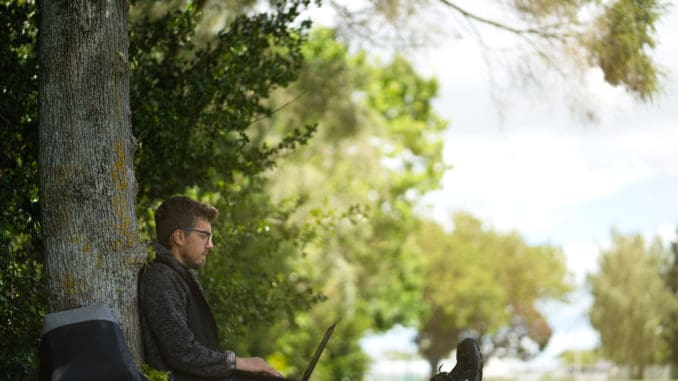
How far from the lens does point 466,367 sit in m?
5.68

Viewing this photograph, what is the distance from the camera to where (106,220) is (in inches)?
217

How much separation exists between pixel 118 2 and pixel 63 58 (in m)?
0.48

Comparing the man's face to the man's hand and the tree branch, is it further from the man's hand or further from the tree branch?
the tree branch

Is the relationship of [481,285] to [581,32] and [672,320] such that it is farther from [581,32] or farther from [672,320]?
[581,32]

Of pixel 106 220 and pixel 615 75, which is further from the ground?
pixel 615 75

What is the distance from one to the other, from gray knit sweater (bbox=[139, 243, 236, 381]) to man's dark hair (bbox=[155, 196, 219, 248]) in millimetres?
84

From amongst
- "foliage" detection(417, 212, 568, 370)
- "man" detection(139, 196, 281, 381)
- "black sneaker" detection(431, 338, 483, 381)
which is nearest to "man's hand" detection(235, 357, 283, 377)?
"man" detection(139, 196, 281, 381)

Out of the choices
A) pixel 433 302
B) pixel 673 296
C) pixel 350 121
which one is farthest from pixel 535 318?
pixel 350 121

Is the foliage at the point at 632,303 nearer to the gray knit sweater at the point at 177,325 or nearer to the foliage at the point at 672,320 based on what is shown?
the foliage at the point at 672,320

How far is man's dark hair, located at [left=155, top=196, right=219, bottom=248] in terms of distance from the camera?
553 centimetres

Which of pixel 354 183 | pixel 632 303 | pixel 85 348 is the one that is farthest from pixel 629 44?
pixel 632 303

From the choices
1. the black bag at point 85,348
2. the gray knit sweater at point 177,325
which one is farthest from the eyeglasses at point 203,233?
the black bag at point 85,348

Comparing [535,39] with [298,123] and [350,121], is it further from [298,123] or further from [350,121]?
[350,121]

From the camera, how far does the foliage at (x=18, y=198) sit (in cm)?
659
